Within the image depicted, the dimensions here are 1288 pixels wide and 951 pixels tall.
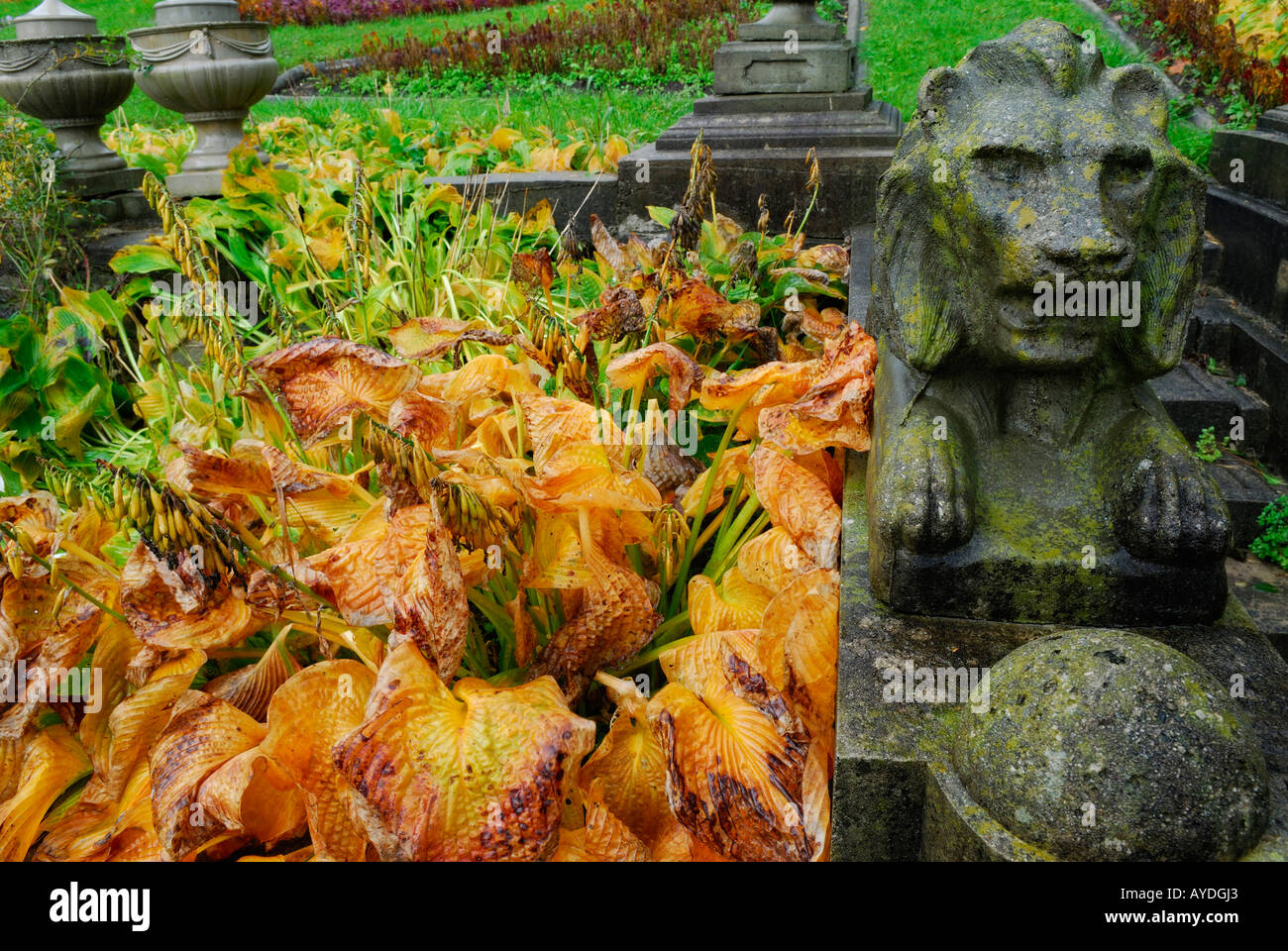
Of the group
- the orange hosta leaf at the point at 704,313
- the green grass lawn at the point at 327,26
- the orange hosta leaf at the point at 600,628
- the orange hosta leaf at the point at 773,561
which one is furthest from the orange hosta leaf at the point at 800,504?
the green grass lawn at the point at 327,26

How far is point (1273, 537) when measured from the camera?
2641mm

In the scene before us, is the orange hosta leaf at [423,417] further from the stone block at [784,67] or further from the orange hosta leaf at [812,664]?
the stone block at [784,67]

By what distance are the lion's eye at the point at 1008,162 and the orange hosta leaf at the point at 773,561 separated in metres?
0.84

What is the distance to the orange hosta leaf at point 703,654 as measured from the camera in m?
1.82

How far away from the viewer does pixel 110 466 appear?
157cm

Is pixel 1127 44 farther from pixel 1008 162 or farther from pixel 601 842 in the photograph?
pixel 601 842

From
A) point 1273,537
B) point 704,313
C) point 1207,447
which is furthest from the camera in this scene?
point 1207,447

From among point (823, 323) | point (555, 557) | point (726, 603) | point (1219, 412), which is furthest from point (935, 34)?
point (555, 557)

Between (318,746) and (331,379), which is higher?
(331,379)

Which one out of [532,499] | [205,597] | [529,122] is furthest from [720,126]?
[205,597]

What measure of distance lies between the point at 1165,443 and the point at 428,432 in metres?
1.50

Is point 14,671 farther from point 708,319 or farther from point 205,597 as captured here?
point 708,319

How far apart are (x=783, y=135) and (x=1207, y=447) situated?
7.43 feet

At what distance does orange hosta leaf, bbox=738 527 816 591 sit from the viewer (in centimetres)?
200
